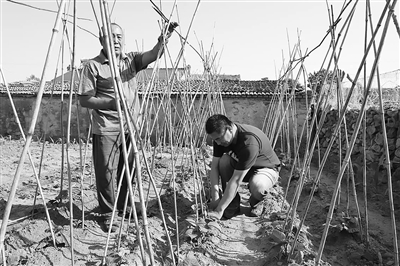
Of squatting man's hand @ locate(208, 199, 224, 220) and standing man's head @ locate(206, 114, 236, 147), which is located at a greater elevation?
standing man's head @ locate(206, 114, 236, 147)

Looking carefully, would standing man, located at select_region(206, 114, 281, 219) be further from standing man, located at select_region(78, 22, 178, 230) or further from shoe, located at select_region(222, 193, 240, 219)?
standing man, located at select_region(78, 22, 178, 230)

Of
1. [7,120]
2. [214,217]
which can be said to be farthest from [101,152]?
[7,120]

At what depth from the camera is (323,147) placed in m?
7.79

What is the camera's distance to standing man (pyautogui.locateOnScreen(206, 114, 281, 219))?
2.82 meters

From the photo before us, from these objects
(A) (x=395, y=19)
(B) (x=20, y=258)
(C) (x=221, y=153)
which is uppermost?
(A) (x=395, y=19)

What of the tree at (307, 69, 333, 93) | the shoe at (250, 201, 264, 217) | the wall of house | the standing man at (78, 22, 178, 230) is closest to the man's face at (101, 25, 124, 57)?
Answer: the standing man at (78, 22, 178, 230)

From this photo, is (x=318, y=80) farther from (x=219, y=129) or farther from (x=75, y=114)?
(x=75, y=114)

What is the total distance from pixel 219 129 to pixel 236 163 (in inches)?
24.4

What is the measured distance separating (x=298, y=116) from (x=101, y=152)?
7601 millimetres

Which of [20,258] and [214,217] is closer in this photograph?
[20,258]

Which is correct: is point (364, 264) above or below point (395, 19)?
below

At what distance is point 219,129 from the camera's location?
273 centimetres

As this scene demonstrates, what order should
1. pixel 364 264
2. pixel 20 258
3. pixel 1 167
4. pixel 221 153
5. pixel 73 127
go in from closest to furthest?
pixel 20 258 < pixel 364 264 < pixel 221 153 < pixel 1 167 < pixel 73 127

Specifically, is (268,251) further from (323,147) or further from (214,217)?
(323,147)
